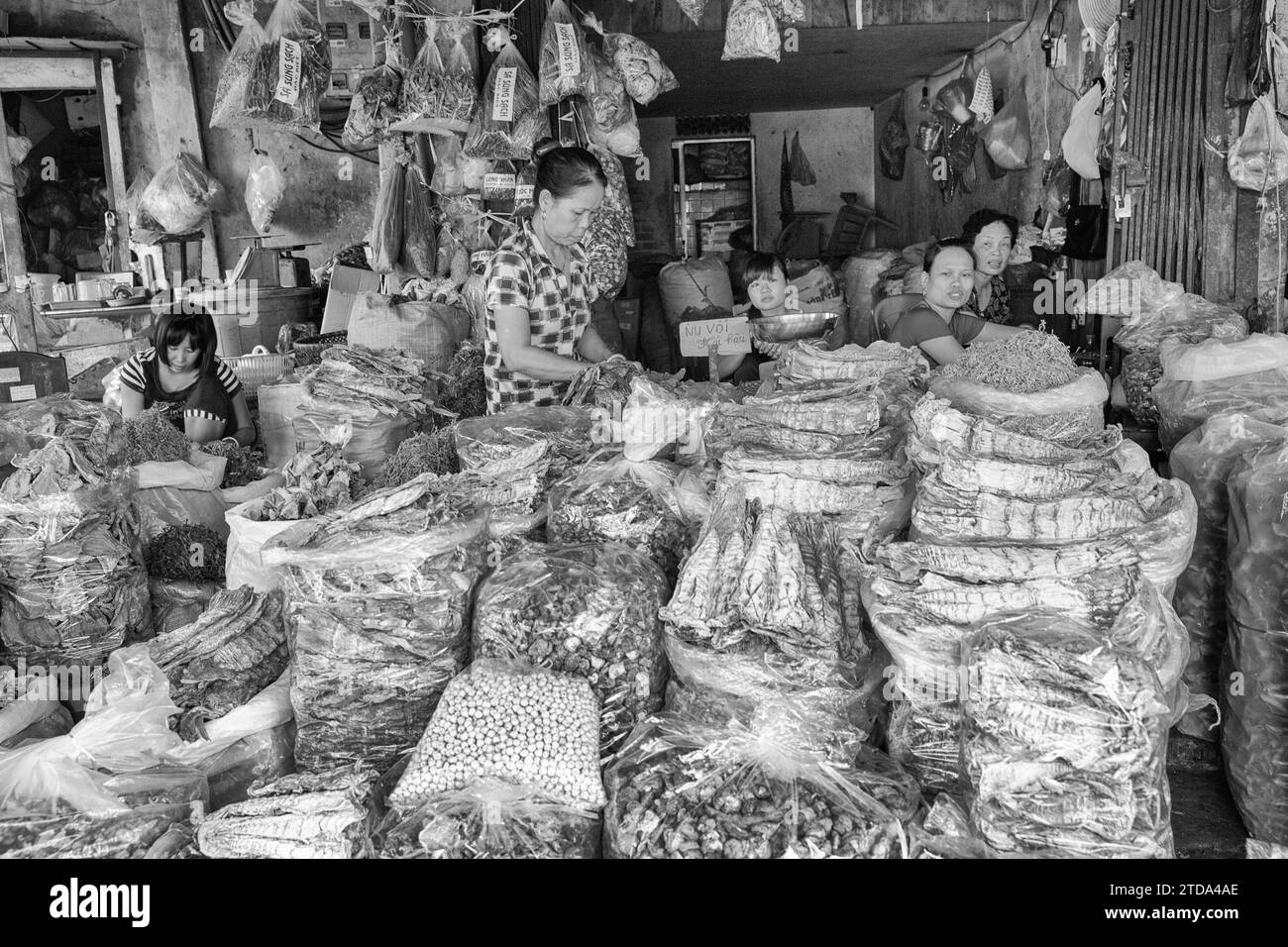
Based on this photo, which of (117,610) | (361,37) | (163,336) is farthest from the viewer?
(361,37)

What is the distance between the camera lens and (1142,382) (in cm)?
282

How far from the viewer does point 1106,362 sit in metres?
3.67

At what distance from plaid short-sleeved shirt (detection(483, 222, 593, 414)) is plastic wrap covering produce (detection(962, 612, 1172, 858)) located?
178 cm

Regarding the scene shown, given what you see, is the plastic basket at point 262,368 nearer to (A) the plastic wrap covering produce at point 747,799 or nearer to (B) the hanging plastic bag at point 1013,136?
(A) the plastic wrap covering produce at point 747,799

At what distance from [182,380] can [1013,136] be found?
145 inches

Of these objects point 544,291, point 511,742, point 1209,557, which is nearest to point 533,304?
point 544,291

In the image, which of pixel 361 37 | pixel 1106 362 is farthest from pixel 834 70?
pixel 1106 362

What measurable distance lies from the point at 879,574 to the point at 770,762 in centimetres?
36

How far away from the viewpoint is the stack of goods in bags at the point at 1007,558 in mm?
1567

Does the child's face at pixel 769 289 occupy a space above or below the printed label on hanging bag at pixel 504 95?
below

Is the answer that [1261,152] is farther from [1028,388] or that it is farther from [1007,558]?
[1007,558]

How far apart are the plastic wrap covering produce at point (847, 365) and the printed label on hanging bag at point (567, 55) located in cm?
217

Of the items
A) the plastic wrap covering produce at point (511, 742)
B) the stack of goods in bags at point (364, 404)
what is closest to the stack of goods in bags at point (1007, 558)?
the plastic wrap covering produce at point (511, 742)
